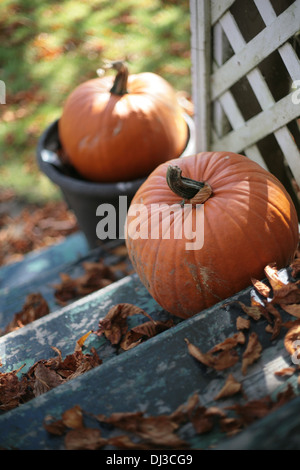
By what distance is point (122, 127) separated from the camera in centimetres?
257

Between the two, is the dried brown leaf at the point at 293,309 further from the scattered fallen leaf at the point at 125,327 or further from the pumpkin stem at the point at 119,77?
the pumpkin stem at the point at 119,77

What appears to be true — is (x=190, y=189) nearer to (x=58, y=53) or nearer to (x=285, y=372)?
(x=285, y=372)

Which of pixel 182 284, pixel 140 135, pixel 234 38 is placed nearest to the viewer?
pixel 182 284

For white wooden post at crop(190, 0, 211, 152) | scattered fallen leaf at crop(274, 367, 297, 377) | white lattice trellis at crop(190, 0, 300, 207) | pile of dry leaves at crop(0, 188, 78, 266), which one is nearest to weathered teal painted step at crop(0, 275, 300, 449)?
scattered fallen leaf at crop(274, 367, 297, 377)

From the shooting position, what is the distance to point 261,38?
6.38ft

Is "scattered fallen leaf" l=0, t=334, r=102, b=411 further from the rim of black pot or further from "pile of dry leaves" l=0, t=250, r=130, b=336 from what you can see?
the rim of black pot

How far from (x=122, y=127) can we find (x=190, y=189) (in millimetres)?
1039

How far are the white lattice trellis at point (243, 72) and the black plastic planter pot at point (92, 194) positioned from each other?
1.43ft

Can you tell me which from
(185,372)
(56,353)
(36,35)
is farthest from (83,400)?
(36,35)

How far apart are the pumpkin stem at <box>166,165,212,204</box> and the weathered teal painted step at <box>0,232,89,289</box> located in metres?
1.77

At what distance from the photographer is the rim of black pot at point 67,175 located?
2.57 metres

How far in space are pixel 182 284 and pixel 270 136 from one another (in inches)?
39.7

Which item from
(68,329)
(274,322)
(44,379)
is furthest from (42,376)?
(274,322)
